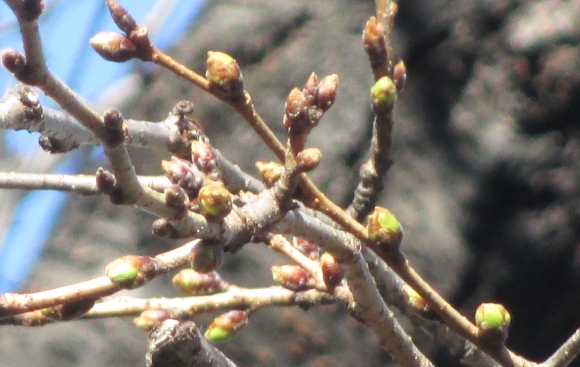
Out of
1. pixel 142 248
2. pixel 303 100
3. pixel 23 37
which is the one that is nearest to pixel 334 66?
pixel 142 248

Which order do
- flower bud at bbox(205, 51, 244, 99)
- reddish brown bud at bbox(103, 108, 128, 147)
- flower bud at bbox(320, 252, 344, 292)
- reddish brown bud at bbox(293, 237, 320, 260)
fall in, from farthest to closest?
reddish brown bud at bbox(293, 237, 320, 260) < flower bud at bbox(320, 252, 344, 292) < flower bud at bbox(205, 51, 244, 99) < reddish brown bud at bbox(103, 108, 128, 147)

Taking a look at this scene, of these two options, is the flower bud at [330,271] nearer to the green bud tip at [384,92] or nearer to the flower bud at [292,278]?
the flower bud at [292,278]

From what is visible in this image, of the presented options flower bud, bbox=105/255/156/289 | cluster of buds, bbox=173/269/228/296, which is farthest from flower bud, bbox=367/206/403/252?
cluster of buds, bbox=173/269/228/296

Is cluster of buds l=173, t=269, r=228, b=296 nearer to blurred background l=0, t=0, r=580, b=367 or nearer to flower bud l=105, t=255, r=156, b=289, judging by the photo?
flower bud l=105, t=255, r=156, b=289

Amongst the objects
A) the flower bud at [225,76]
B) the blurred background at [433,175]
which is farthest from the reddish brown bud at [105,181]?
the blurred background at [433,175]

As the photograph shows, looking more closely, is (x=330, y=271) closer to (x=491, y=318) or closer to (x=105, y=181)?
(x=491, y=318)
